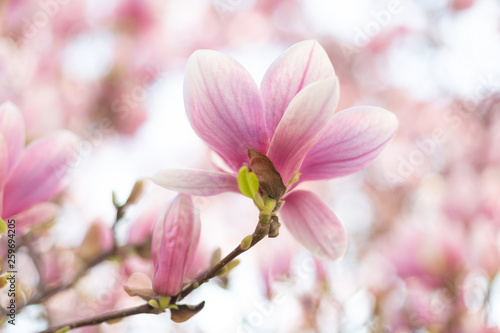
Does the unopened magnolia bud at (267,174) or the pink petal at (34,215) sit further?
the pink petal at (34,215)

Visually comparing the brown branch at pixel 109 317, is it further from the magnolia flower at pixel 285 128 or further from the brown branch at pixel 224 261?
the magnolia flower at pixel 285 128

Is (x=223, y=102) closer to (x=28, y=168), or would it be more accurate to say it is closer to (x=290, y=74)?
(x=290, y=74)

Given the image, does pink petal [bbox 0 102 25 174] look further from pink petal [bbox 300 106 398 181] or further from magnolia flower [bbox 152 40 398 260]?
pink petal [bbox 300 106 398 181]

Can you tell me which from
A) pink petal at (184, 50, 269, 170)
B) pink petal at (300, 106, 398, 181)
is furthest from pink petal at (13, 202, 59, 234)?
pink petal at (300, 106, 398, 181)

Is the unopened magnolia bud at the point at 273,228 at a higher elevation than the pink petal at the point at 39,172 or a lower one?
lower

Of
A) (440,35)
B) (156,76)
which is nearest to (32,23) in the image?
(156,76)

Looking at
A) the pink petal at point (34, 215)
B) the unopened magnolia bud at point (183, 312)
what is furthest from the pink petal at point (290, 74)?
the pink petal at point (34, 215)

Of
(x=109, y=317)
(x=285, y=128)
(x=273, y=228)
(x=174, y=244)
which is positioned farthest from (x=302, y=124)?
(x=109, y=317)

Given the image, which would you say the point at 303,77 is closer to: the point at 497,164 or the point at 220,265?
the point at 220,265
